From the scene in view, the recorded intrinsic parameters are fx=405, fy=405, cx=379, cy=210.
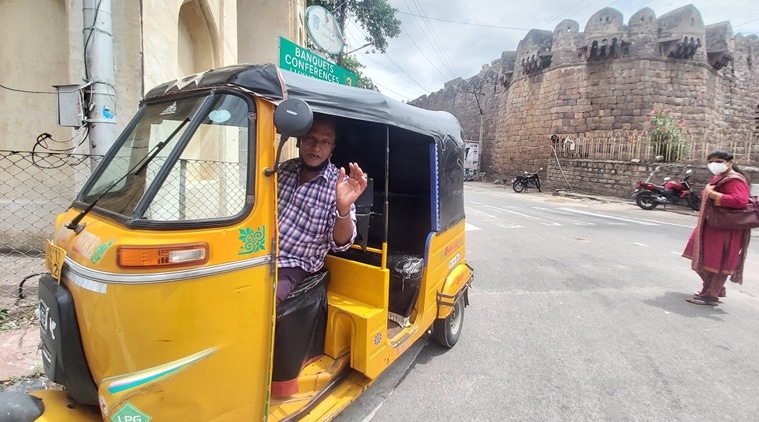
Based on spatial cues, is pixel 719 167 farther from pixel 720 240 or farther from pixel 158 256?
pixel 158 256

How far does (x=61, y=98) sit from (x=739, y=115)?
98.3 feet

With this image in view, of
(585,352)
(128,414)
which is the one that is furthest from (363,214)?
(585,352)

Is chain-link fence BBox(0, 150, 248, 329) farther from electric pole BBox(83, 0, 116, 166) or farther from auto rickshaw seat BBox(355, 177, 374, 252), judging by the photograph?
auto rickshaw seat BBox(355, 177, 374, 252)

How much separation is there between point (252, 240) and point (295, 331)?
2.08ft

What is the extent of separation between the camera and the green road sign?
5.82m

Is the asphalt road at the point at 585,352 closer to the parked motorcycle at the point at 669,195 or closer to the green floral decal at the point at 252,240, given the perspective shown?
the green floral decal at the point at 252,240

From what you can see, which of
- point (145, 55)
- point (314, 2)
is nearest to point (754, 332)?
point (145, 55)

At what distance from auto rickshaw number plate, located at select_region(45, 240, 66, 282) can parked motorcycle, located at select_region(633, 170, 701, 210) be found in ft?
53.7

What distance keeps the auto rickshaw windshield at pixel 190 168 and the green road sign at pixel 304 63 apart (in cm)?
411

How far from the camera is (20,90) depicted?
5.52 meters

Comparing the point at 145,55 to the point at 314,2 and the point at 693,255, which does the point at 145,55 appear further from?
the point at 314,2

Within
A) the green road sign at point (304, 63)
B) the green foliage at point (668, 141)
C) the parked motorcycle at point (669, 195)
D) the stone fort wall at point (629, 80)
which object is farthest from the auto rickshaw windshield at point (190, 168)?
the green foliage at point (668, 141)

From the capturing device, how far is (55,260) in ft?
6.23

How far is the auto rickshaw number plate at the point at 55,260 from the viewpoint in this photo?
184 centimetres
